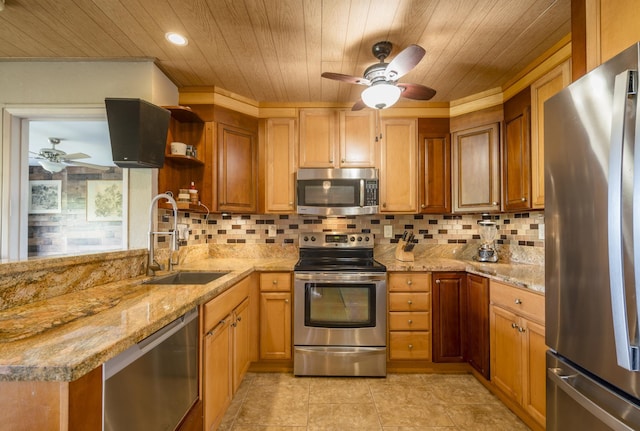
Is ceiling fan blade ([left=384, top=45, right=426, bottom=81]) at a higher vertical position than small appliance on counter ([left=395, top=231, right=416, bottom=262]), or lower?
higher

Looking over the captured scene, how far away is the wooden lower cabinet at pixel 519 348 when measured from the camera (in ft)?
5.36

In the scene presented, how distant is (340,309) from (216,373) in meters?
1.07

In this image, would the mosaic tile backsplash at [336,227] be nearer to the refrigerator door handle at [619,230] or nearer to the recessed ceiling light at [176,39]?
the recessed ceiling light at [176,39]

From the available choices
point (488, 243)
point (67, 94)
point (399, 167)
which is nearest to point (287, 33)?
point (399, 167)

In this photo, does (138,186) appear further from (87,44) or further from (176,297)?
(176,297)

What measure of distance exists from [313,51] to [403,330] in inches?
90.4

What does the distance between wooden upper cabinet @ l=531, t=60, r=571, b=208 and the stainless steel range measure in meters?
1.26

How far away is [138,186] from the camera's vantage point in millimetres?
2076

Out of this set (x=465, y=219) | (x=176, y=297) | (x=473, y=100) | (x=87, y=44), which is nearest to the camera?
(x=176, y=297)

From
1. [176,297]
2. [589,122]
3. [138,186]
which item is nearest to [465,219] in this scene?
[589,122]

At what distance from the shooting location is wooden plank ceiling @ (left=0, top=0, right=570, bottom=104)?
1.59m

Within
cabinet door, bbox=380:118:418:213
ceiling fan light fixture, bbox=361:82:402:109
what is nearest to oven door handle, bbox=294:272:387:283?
cabinet door, bbox=380:118:418:213

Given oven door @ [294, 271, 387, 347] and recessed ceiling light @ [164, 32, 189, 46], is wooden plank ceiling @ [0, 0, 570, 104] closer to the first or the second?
recessed ceiling light @ [164, 32, 189, 46]

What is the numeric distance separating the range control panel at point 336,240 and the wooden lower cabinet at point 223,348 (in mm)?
766
